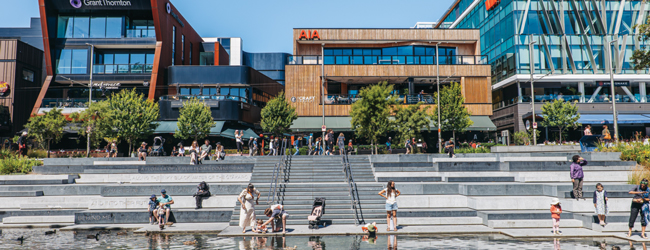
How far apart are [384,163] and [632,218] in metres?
10.5

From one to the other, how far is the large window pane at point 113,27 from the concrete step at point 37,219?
89.3 feet

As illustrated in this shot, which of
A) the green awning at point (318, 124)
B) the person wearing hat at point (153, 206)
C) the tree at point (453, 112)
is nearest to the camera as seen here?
the person wearing hat at point (153, 206)

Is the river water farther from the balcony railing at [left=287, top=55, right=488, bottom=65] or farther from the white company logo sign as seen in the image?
the white company logo sign

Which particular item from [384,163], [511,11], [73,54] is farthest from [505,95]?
[73,54]

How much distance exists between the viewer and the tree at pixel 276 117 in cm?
3416

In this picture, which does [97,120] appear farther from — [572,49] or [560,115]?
[572,49]

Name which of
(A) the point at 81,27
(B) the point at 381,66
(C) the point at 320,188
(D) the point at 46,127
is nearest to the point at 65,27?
(A) the point at 81,27

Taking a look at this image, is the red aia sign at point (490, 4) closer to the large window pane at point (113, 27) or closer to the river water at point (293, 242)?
the large window pane at point (113, 27)

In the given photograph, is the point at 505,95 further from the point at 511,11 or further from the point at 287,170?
the point at 287,170

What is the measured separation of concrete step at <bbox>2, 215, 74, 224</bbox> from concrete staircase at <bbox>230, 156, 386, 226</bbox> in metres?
6.48

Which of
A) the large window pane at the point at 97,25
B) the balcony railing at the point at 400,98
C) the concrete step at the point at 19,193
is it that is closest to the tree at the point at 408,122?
the balcony railing at the point at 400,98

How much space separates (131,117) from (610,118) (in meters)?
41.9

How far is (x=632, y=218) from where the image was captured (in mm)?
12180

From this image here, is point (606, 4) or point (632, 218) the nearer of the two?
point (632, 218)
